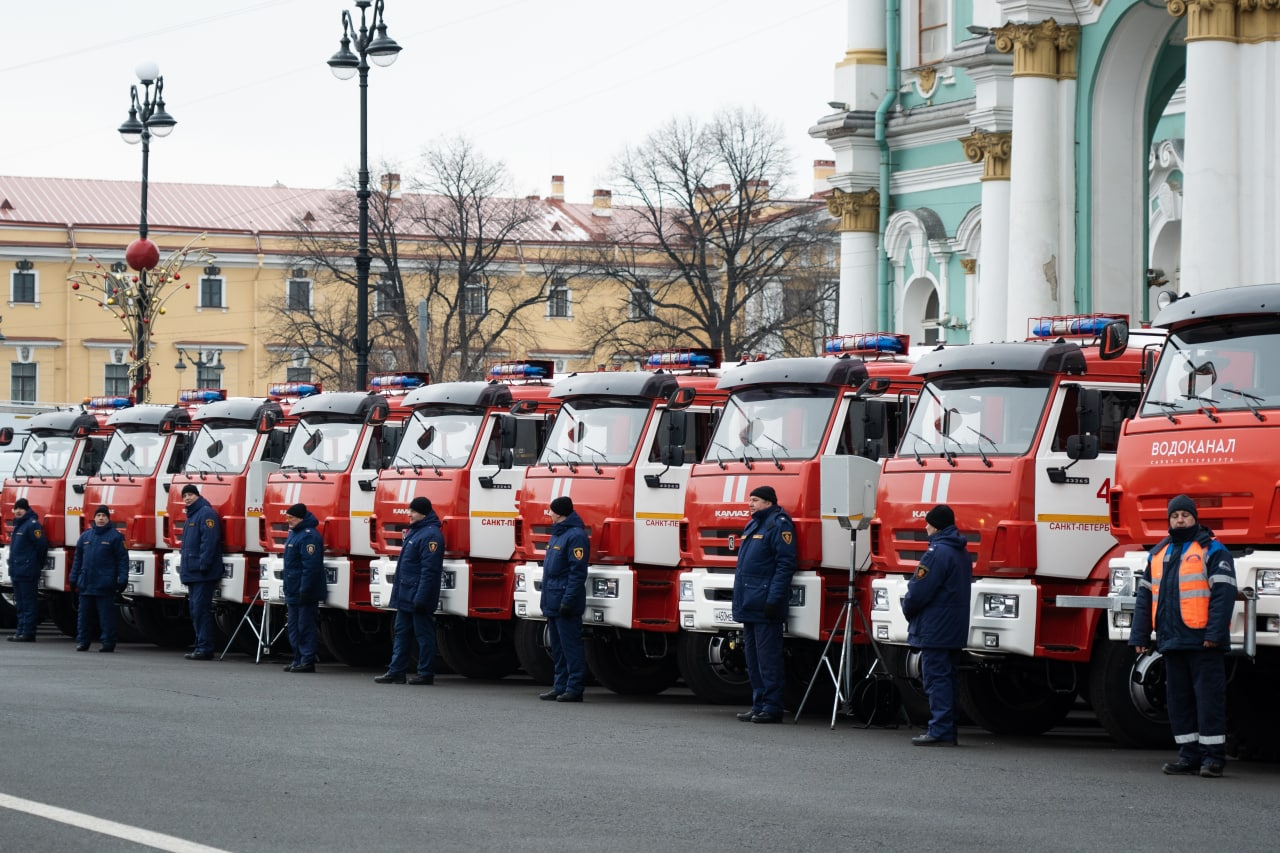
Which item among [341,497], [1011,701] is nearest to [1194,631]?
[1011,701]

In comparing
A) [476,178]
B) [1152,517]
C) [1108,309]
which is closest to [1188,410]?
[1152,517]

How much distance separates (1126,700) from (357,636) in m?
11.1

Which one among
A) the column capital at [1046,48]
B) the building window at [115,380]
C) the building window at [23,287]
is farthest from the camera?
the building window at [115,380]

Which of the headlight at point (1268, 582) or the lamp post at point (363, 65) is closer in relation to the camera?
the headlight at point (1268, 582)

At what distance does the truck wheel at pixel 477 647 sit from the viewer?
2189 centimetres

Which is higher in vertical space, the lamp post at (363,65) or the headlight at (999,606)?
the lamp post at (363,65)

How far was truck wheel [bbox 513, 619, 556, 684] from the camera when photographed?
20.4m

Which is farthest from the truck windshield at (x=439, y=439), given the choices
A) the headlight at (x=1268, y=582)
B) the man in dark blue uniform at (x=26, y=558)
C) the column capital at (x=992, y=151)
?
the column capital at (x=992, y=151)

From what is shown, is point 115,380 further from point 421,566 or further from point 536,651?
point 536,651

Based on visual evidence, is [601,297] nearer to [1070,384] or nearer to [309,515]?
[309,515]

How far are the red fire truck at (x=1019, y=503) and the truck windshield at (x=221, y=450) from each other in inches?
423

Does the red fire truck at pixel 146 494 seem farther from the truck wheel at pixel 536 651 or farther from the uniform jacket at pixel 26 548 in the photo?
the truck wheel at pixel 536 651

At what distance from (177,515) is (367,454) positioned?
149 inches

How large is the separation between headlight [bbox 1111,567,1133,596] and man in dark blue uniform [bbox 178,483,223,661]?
12.8 metres
